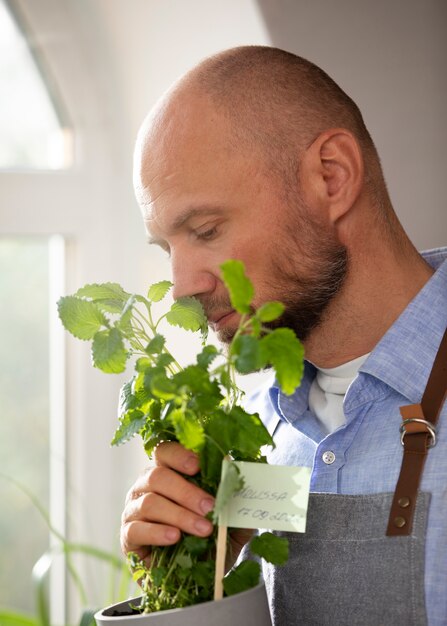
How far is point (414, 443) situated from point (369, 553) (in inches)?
6.8

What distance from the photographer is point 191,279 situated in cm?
138

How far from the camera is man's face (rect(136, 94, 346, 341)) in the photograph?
4.54 feet

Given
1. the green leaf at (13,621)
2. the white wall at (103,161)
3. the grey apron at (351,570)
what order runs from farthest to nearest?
the white wall at (103,161) < the green leaf at (13,621) < the grey apron at (351,570)

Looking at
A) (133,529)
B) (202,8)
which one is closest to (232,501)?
(133,529)

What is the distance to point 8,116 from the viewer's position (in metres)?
2.61

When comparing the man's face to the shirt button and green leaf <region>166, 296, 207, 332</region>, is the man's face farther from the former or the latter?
the shirt button

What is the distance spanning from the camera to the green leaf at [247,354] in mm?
980

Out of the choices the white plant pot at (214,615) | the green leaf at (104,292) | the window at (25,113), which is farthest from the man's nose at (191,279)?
the window at (25,113)

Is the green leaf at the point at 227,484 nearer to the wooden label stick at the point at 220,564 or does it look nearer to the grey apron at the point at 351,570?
the wooden label stick at the point at 220,564

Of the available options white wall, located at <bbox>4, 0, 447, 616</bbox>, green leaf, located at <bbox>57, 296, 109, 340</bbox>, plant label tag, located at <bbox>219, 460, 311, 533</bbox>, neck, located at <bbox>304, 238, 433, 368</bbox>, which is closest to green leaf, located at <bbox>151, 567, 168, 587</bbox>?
plant label tag, located at <bbox>219, 460, 311, 533</bbox>

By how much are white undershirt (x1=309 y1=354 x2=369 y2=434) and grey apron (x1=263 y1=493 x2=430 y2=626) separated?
213mm

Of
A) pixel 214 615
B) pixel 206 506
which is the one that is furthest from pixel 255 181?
pixel 214 615

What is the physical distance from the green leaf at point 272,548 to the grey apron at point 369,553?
14 cm

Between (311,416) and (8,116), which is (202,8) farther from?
(311,416)
